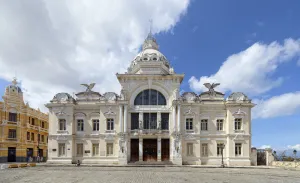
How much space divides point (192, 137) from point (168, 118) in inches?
190

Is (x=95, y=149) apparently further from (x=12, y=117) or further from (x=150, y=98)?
(x=12, y=117)

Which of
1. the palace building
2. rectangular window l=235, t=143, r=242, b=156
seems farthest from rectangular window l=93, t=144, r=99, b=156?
rectangular window l=235, t=143, r=242, b=156

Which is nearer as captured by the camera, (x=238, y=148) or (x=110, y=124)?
(x=238, y=148)

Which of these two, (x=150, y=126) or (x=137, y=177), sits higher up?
(x=150, y=126)

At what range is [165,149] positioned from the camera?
1869 inches

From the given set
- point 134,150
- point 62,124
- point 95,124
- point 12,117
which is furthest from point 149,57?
point 12,117

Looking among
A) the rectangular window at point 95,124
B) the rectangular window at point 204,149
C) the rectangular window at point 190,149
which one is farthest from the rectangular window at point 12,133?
the rectangular window at point 204,149

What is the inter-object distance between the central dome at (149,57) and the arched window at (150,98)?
15.0 ft

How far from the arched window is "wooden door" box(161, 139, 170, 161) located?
6.24 m

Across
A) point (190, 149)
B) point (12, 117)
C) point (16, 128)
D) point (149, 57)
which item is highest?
point (149, 57)

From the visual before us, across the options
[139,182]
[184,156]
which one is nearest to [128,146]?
[184,156]

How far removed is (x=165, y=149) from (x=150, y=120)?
516 centimetres

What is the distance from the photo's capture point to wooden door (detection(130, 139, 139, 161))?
47156 millimetres

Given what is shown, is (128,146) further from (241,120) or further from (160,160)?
(241,120)
